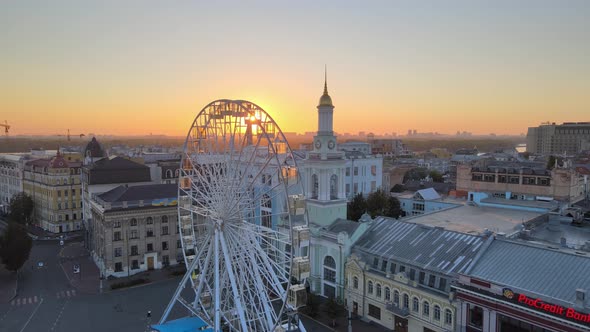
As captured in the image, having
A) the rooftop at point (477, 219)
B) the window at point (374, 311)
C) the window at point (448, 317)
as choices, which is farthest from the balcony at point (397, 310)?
the rooftop at point (477, 219)

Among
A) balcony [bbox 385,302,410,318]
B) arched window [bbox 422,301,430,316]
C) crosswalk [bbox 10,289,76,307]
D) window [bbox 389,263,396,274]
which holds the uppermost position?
window [bbox 389,263,396,274]

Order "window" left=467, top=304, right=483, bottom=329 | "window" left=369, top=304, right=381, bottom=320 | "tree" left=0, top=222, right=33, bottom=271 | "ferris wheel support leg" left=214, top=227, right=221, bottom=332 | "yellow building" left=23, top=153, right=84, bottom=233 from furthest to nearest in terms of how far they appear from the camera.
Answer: "yellow building" left=23, top=153, right=84, bottom=233 < "tree" left=0, top=222, right=33, bottom=271 < "window" left=369, top=304, right=381, bottom=320 < "window" left=467, top=304, right=483, bottom=329 < "ferris wheel support leg" left=214, top=227, right=221, bottom=332

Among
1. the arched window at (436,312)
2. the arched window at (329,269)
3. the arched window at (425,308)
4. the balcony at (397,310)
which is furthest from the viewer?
the arched window at (329,269)

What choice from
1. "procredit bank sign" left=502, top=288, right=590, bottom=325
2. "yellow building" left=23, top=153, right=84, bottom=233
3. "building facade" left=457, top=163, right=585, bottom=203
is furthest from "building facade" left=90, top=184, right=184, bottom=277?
"building facade" left=457, top=163, right=585, bottom=203

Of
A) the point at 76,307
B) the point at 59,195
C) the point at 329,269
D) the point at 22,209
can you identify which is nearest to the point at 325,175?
the point at 329,269

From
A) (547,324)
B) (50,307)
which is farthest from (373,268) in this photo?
(50,307)

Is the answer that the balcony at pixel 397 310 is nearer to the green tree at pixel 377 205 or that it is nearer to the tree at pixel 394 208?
the green tree at pixel 377 205

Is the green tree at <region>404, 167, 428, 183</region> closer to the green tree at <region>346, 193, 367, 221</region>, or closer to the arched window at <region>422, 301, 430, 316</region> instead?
the green tree at <region>346, 193, 367, 221</region>
